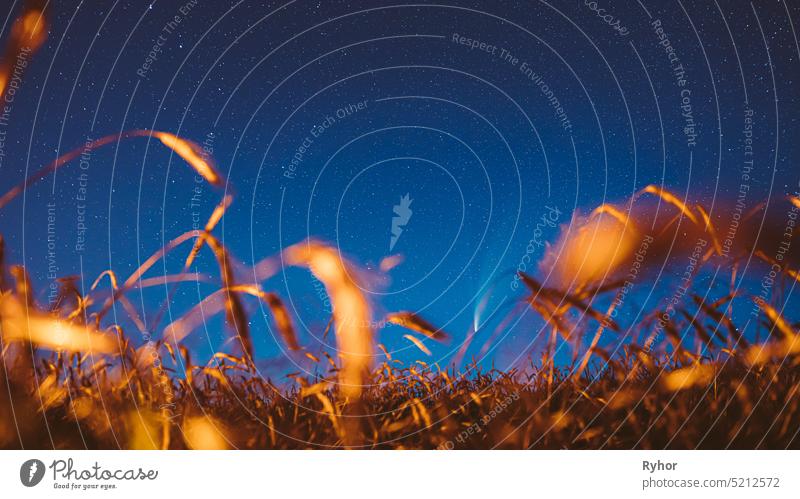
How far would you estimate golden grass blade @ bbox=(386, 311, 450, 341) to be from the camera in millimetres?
1918

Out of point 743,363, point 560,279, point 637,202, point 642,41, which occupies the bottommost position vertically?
point 743,363

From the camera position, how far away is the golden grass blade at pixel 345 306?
1.87m

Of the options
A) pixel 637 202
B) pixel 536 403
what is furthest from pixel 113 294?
pixel 637 202

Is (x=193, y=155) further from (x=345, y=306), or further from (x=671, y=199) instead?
(x=671, y=199)

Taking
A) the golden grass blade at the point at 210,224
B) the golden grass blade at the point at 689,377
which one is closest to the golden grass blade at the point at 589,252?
the golden grass blade at the point at 689,377

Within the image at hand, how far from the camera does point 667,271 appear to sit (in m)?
1.96

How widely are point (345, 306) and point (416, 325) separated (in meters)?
0.21

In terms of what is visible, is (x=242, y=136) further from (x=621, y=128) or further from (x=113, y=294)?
(x=621, y=128)
